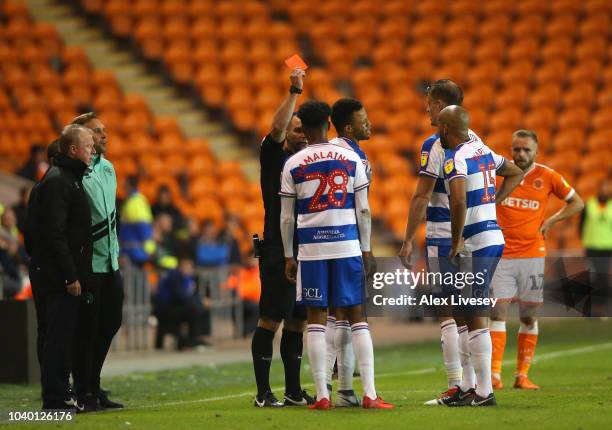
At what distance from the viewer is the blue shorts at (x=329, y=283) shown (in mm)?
8281

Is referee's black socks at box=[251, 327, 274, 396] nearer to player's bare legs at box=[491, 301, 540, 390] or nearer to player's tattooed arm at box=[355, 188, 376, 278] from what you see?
player's tattooed arm at box=[355, 188, 376, 278]

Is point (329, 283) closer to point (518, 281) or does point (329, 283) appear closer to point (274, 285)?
point (274, 285)

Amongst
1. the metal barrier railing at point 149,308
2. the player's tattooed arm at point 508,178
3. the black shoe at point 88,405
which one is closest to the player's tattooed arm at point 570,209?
the player's tattooed arm at point 508,178

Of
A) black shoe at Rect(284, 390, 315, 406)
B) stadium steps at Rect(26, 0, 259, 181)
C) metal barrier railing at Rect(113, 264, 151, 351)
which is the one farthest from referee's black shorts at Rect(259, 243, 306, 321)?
stadium steps at Rect(26, 0, 259, 181)

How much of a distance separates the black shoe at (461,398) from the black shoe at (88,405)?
2.65 metres

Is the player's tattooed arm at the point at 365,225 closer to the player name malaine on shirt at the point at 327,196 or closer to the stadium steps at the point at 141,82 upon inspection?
the player name malaine on shirt at the point at 327,196

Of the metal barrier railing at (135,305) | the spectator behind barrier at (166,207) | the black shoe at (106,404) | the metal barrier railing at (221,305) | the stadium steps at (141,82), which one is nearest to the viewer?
the black shoe at (106,404)

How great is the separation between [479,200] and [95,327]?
10.0ft

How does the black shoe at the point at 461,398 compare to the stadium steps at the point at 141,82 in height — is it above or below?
below

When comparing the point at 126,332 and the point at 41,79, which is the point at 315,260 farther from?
the point at 41,79

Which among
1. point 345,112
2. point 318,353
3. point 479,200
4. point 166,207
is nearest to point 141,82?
point 166,207

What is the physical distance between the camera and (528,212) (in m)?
10.8

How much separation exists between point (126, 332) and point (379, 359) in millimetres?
3633

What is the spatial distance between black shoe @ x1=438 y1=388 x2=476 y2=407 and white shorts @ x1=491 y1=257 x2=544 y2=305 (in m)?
1.99
